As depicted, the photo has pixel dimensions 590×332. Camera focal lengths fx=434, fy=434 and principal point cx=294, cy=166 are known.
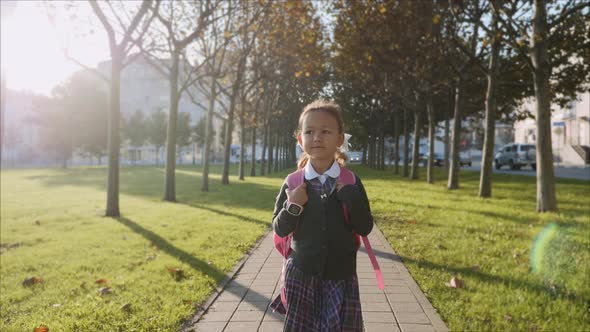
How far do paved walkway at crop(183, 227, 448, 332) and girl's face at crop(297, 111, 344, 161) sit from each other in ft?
7.06

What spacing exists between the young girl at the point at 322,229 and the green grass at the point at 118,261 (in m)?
1.98

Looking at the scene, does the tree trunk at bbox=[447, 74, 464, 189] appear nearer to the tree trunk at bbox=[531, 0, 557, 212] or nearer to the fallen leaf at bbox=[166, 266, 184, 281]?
the tree trunk at bbox=[531, 0, 557, 212]

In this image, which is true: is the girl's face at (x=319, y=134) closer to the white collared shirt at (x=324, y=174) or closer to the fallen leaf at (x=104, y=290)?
the white collared shirt at (x=324, y=174)

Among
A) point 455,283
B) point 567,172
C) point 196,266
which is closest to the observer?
point 455,283

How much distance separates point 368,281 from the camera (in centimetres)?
527

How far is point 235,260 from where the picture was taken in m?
6.56

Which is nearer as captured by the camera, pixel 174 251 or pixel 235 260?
pixel 235 260

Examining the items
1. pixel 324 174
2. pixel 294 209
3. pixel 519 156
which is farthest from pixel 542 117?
pixel 519 156

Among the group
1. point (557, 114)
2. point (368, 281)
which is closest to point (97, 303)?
point (368, 281)

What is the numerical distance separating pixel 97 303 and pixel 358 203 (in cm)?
374

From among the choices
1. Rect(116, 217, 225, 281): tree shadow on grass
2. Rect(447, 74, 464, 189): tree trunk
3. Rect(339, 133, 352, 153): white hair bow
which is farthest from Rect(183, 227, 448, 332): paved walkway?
Rect(447, 74, 464, 189): tree trunk

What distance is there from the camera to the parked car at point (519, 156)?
114 feet

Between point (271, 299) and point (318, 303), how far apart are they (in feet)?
7.22

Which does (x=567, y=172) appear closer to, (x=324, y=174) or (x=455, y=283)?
(x=455, y=283)
